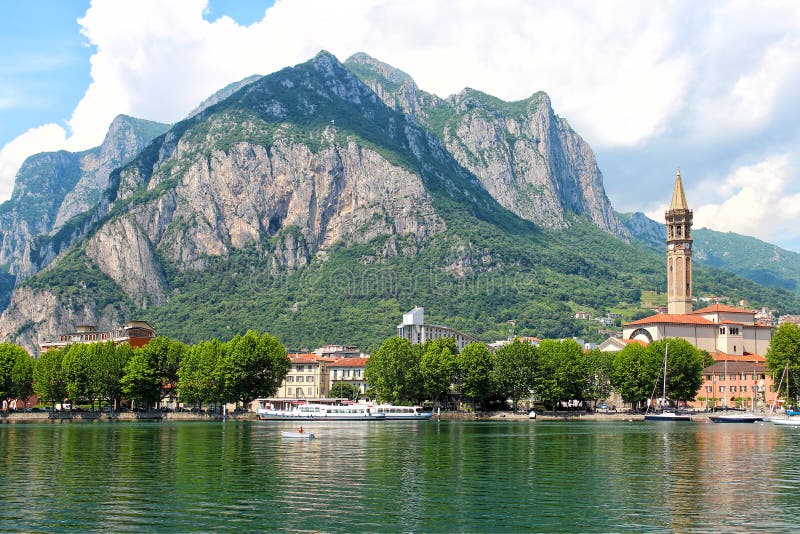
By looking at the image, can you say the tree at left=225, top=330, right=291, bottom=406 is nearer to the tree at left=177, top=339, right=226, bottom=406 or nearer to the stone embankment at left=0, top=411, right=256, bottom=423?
the tree at left=177, top=339, right=226, bottom=406

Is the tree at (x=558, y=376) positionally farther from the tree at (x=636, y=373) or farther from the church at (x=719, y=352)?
the church at (x=719, y=352)

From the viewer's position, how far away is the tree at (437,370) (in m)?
159

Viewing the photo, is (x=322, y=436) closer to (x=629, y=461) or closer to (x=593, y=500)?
(x=629, y=461)

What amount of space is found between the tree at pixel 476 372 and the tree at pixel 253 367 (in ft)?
111

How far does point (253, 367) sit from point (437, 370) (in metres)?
33.7

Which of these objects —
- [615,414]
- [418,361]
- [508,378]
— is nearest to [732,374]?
[615,414]

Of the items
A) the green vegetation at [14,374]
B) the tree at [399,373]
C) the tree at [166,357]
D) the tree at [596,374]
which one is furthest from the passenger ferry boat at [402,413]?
the green vegetation at [14,374]

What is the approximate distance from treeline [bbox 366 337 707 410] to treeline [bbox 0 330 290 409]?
79.0ft

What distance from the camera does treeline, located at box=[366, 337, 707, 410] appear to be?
518 ft

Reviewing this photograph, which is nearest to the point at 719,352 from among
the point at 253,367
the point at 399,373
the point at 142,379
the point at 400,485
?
the point at 399,373

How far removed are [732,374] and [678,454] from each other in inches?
4671

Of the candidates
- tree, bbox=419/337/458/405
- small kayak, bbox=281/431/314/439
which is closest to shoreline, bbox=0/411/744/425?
tree, bbox=419/337/458/405

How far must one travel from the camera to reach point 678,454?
79.2 m

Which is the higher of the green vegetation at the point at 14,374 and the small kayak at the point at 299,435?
the green vegetation at the point at 14,374
